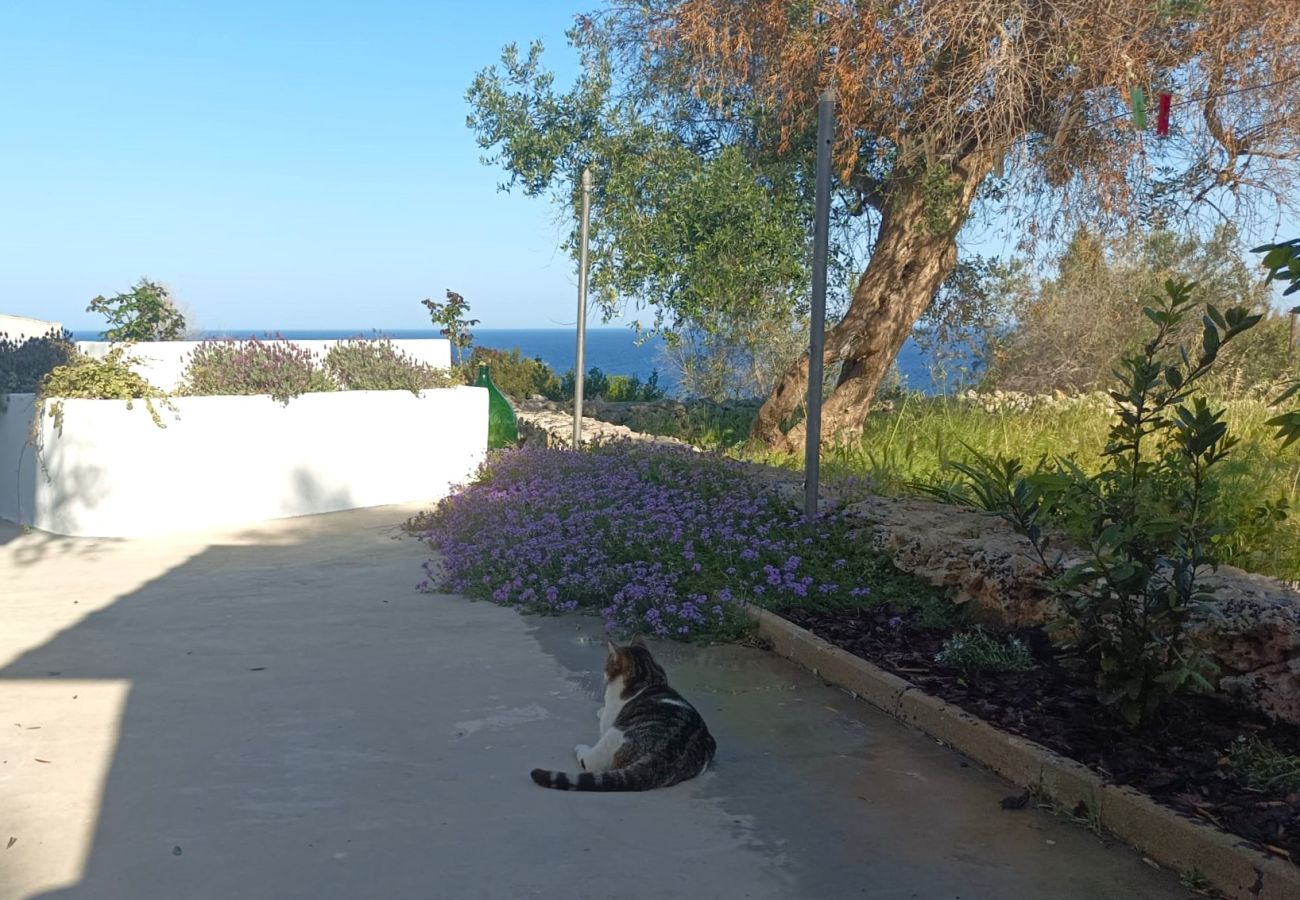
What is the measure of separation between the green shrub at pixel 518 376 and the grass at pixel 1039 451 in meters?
5.68

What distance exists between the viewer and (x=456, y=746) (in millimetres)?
4508

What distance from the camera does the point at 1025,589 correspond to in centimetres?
562

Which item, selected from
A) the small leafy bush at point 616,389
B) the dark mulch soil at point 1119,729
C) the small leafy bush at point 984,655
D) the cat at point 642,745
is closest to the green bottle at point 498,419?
the small leafy bush at point 616,389

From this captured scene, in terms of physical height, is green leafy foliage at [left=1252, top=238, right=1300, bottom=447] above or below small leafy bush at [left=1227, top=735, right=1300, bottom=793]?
above

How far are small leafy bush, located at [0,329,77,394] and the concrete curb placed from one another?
821cm

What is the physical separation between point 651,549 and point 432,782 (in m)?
3.05

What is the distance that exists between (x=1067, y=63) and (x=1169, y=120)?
3.72 feet

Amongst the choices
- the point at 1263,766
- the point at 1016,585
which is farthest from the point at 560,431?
the point at 1263,766

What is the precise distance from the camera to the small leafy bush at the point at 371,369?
11.3 m

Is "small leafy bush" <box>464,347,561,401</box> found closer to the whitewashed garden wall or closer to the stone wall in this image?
the whitewashed garden wall

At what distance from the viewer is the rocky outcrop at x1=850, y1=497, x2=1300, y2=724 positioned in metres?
4.45

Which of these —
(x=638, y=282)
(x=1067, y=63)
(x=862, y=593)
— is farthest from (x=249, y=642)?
(x=1067, y=63)

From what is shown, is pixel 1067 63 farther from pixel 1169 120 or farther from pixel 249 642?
pixel 249 642

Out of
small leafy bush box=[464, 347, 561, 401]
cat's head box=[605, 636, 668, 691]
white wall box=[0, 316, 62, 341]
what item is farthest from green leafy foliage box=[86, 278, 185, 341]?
cat's head box=[605, 636, 668, 691]
